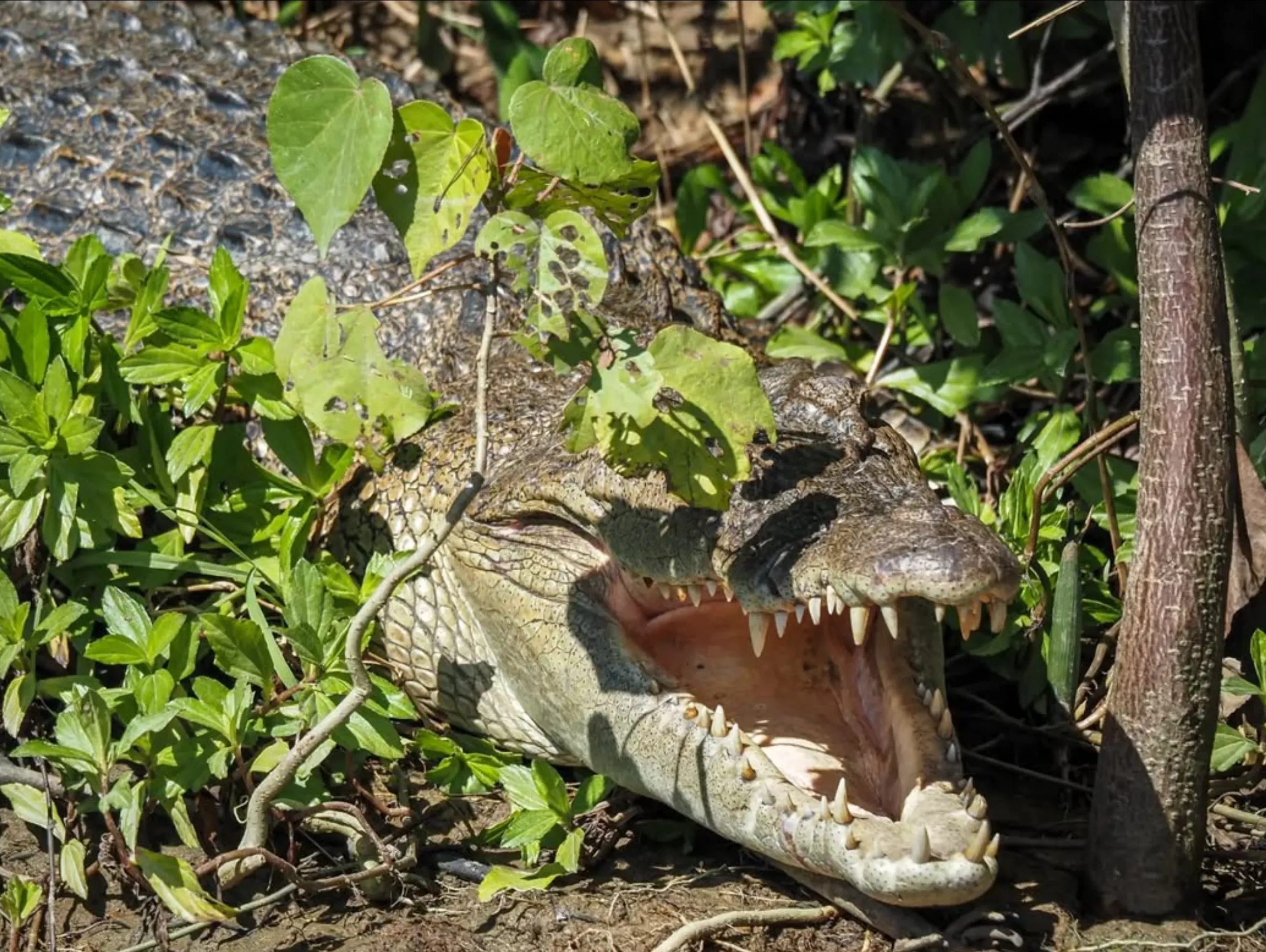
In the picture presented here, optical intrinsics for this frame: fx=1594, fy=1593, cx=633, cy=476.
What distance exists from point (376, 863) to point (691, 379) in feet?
3.28

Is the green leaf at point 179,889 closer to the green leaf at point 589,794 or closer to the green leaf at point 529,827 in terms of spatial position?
the green leaf at point 529,827

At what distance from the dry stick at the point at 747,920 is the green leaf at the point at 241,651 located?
84cm

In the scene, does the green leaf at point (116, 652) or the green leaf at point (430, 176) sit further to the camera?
the green leaf at point (116, 652)

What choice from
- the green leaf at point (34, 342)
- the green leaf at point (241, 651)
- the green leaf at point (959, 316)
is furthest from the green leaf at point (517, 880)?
the green leaf at point (959, 316)

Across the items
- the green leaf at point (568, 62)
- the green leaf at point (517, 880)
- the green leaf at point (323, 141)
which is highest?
the green leaf at point (568, 62)

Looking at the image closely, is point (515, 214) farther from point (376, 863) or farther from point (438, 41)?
point (438, 41)

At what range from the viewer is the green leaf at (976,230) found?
3.72 meters

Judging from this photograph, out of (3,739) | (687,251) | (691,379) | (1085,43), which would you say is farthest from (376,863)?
(1085,43)

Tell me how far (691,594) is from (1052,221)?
96cm

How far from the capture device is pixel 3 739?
2979 mm

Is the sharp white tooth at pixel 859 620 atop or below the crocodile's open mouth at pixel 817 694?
atop

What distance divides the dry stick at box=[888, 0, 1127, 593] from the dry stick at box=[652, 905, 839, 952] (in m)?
0.87

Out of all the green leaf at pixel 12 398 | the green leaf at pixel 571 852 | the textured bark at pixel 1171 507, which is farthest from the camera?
the green leaf at pixel 12 398

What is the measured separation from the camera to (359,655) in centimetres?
246
